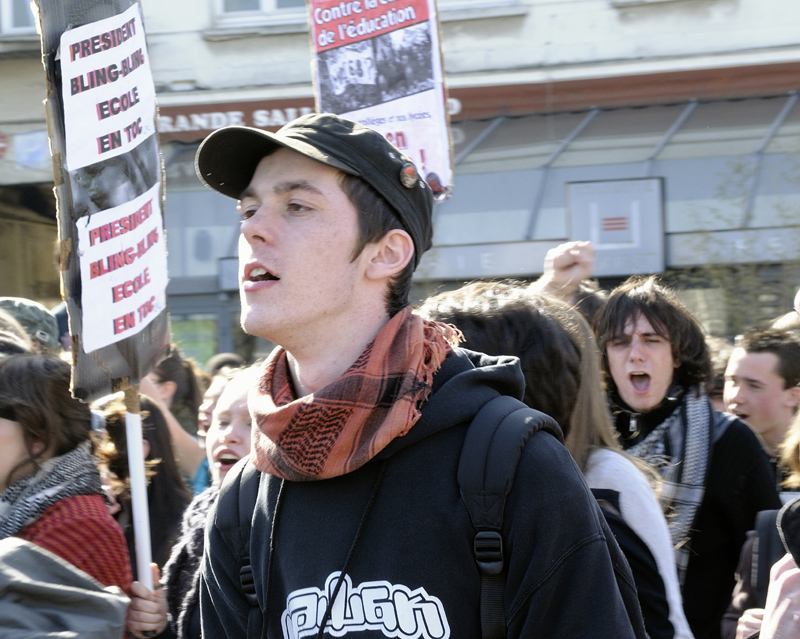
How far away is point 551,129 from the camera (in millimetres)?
10438

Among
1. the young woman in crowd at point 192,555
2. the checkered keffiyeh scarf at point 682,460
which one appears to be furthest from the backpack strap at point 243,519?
the checkered keffiyeh scarf at point 682,460

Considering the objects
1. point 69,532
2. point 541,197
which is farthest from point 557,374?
point 541,197

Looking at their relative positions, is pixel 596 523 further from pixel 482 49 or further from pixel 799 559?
pixel 482 49

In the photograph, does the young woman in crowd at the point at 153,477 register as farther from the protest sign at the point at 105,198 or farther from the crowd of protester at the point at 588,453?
the protest sign at the point at 105,198

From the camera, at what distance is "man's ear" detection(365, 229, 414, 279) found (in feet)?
6.55

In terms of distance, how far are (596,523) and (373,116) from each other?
102 inches

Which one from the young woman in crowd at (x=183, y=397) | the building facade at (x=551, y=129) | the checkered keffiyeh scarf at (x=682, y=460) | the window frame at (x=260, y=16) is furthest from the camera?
the window frame at (x=260, y=16)

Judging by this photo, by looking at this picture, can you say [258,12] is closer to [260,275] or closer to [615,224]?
[615,224]

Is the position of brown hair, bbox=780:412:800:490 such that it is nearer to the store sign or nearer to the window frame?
the store sign

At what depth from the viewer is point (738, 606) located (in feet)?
8.71

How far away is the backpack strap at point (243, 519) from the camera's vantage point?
189 centimetres

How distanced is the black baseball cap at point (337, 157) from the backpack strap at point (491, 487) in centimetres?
53

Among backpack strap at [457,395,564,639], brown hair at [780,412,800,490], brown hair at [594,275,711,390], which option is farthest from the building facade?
backpack strap at [457,395,564,639]

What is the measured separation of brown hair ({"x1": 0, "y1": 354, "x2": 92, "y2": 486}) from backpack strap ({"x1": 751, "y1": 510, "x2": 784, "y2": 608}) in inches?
77.6
